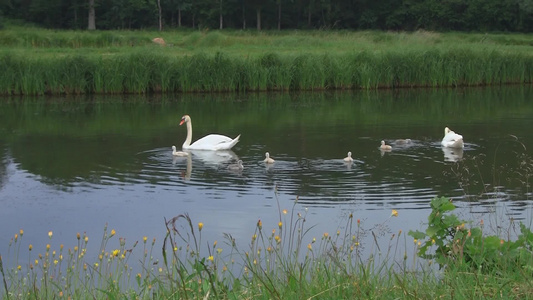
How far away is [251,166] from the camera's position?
14.9 meters

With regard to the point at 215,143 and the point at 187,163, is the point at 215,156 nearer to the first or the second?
the point at 215,143

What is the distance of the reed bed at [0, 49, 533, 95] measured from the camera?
28531 mm

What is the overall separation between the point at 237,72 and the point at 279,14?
33.8 meters

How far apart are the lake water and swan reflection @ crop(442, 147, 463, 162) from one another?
90mm

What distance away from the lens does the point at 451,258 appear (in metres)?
6.18

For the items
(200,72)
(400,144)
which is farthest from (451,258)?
(200,72)

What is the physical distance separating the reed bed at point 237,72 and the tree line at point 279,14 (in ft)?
88.4

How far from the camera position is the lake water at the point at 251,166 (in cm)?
1095

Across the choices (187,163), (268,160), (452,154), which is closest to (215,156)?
(187,163)

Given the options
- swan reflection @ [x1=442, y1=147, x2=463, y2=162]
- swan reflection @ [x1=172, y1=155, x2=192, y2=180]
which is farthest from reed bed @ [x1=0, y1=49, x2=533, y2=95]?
swan reflection @ [x1=442, y1=147, x2=463, y2=162]

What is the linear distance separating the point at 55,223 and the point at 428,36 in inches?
1464

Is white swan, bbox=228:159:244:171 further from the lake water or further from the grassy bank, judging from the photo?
the grassy bank

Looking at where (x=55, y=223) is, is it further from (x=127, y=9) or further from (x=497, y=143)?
(x=127, y=9)

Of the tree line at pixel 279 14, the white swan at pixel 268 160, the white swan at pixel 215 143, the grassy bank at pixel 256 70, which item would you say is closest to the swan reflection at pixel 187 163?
the white swan at pixel 215 143
